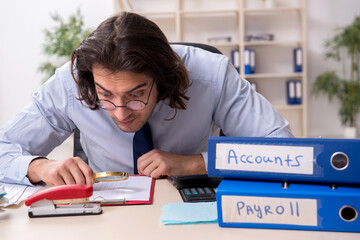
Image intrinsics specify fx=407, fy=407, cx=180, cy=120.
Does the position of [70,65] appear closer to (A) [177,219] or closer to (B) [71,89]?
(B) [71,89]

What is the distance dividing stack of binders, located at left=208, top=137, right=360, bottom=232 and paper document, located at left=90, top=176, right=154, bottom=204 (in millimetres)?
252

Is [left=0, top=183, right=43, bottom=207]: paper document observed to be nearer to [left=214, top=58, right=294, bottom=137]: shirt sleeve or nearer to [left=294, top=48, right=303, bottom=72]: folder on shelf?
[left=214, top=58, right=294, bottom=137]: shirt sleeve

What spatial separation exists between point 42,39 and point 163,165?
15.1 ft

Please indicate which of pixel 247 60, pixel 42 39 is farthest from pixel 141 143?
pixel 42 39

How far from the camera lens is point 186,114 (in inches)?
54.1

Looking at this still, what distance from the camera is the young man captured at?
43.8 inches

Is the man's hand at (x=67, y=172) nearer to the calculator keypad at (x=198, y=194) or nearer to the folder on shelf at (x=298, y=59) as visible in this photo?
the calculator keypad at (x=198, y=194)

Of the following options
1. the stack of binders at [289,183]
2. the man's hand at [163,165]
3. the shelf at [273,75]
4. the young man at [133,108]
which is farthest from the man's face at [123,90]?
the shelf at [273,75]

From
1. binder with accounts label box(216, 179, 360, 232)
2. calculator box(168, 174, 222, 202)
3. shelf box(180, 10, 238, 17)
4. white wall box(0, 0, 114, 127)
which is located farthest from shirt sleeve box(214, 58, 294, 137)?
white wall box(0, 0, 114, 127)

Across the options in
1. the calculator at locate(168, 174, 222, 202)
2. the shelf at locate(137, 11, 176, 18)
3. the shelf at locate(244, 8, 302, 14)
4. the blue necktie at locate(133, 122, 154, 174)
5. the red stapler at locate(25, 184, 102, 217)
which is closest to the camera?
the red stapler at locate(25, 184, 102, 217)

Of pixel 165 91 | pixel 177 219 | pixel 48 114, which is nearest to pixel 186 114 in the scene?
pixel 165 91

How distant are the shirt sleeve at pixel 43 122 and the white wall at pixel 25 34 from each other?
3996mm

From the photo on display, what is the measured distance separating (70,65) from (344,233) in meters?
0.98

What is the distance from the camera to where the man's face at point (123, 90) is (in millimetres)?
1093
